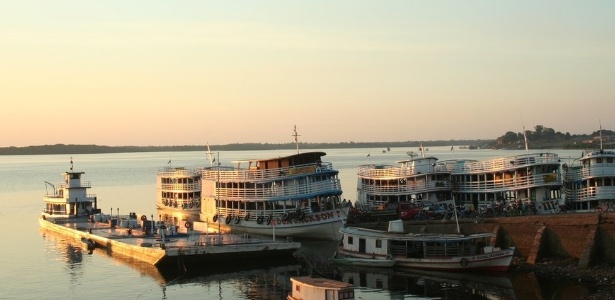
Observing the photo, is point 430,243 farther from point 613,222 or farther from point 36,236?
point 36,236

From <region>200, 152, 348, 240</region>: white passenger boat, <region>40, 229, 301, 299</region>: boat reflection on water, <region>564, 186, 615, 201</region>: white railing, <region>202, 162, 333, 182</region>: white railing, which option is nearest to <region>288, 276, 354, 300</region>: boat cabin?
<region>40, 229, 301, 299</region>: boat reflection on water

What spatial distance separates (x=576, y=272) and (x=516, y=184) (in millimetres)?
17651

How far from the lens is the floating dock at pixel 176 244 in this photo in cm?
4944

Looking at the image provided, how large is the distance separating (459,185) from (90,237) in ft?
101

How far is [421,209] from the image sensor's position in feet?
192

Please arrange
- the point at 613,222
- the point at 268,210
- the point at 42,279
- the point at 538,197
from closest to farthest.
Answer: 1. the point at 613,222
2. the point at 42,279
3. the point at 538,197
4. the point at 268,210

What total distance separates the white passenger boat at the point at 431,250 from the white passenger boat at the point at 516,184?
1030 cm

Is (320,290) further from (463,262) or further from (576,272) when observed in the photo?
(576,272)

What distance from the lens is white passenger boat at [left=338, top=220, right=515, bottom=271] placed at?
4444 cm

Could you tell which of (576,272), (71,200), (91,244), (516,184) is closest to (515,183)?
(516,184)

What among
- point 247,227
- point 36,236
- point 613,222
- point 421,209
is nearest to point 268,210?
point 247,227

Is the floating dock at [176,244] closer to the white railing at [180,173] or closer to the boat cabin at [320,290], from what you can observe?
the white railing at [180,173]

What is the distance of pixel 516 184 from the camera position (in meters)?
58.7

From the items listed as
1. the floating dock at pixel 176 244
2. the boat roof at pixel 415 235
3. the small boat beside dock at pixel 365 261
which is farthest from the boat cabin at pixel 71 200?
the small boat beside dock at pixel 365 261
